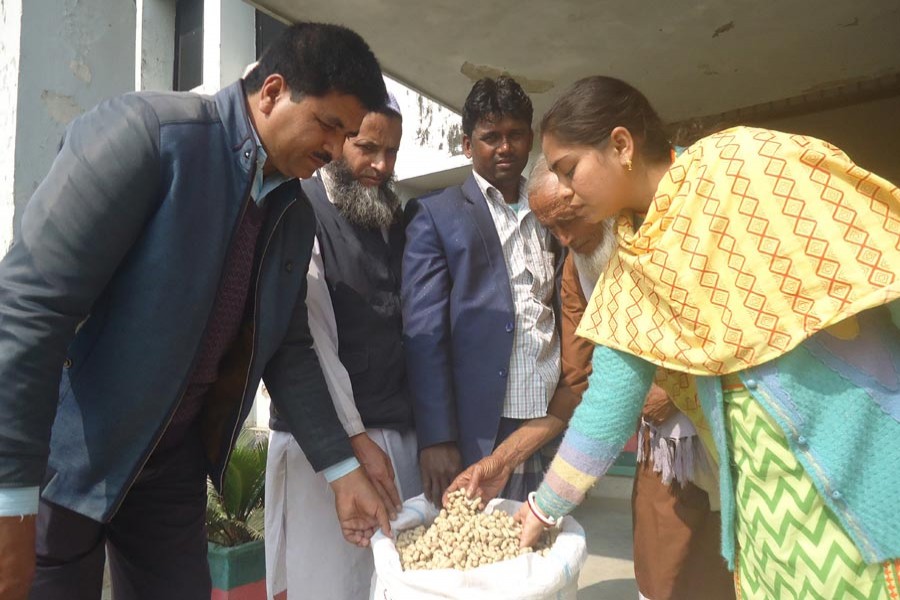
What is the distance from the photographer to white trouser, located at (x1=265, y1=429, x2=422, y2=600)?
205cm

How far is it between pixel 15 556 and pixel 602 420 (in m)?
1.22

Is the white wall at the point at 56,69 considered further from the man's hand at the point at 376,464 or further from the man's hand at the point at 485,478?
the man's hand at the point at 485,478

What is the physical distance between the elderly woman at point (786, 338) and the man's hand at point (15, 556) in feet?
4.10

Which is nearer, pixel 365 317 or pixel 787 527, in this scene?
pixel 787 527

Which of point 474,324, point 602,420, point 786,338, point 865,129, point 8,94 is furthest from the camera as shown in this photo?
point 865,129

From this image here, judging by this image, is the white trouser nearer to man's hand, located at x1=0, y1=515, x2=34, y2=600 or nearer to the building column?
man's hand, located at x1=0, y1=515, x2=34, y2=600

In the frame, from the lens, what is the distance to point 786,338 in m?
1.17

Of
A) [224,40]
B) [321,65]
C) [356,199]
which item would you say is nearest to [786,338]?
[321,65]

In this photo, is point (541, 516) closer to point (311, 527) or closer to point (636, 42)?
point (311, 527)

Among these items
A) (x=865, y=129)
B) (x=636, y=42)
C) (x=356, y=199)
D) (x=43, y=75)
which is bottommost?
(x=356, y=199)

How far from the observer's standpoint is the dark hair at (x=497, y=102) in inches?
90.1

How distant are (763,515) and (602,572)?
9.36 ft

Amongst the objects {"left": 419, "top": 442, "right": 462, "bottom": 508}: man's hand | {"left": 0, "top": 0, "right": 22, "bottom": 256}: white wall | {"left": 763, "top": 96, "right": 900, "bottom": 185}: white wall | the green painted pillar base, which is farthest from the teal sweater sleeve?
{"left": 763, "top": 96, "right": 900, "bottom": 185}: white wall

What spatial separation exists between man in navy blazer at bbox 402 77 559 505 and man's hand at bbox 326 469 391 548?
0.27 m
